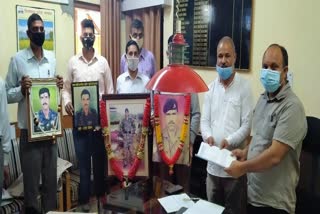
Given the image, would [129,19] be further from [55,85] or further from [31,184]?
[31,184]

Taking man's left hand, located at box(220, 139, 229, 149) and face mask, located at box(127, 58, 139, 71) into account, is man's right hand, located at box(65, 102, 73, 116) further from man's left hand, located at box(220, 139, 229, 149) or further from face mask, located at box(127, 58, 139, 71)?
man's left hand, located at box(220, 139, 229, 149)

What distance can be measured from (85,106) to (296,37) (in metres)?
1.73

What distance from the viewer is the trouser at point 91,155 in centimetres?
244

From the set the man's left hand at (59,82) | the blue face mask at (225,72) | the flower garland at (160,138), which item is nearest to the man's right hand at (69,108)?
the man's left hand at (59,82)

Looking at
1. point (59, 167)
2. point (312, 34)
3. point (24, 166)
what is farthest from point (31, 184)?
point (312, 34)

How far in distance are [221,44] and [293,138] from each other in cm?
85

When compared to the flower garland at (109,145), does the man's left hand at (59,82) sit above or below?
above

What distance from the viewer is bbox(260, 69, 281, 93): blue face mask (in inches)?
65.1

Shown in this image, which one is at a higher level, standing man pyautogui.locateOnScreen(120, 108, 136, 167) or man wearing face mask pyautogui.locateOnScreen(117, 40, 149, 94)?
man wearing face mask pyautogui.locateOnScreen(117, 40, 149, 94)

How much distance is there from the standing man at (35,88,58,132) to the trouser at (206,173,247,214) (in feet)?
3.98

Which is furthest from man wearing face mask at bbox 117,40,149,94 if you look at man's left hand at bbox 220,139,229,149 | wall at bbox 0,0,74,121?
wall at bbox 0,0,74,121

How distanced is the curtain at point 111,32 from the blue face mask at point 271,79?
99.7 inches

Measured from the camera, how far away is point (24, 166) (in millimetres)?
2281

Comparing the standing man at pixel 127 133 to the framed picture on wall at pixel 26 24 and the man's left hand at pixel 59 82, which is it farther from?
the framed picture on wall at pixel 26 24
